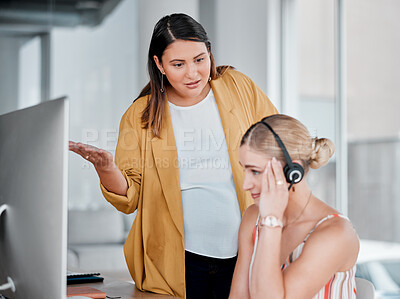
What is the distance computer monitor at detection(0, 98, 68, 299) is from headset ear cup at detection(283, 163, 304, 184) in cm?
58

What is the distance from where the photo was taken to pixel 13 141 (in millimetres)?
1176

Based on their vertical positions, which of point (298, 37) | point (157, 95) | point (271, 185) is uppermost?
point (298, 37)

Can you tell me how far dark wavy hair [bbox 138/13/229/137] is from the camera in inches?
68.7

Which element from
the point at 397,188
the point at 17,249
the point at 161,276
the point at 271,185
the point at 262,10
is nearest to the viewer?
the point at 17,249

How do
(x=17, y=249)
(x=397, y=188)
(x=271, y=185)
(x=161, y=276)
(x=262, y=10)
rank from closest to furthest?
(x=17, y=249)
(x=271, y=185)
(x=161, y=276)
(x=397, y=188)
(x=262, y=10)

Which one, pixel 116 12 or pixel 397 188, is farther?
pixel 116 12

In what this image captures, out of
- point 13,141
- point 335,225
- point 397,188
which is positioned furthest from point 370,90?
point 13,141

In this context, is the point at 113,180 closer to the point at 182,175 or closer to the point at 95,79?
the point at 182,175

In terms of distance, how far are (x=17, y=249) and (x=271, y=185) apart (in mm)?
603

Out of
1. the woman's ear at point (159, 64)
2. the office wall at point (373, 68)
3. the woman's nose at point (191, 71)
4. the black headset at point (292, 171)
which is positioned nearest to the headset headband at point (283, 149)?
the black headset at point (292, 171)

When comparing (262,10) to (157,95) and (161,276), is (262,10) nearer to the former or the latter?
(157,95)

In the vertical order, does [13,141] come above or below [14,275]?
above

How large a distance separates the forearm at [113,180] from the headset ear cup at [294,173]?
0.56m

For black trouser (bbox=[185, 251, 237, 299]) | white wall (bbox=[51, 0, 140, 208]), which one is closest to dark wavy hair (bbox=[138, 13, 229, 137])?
black trouser (bbox=[185, 251, 237, 299])
